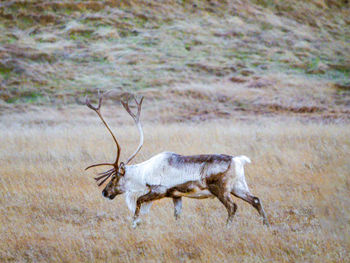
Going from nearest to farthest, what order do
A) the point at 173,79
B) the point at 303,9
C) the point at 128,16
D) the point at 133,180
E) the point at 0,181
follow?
1. the point at 133,180
2. the point at 0,181
3. the point at 173,79
4. the point at 128,16
5. the point at 303,9

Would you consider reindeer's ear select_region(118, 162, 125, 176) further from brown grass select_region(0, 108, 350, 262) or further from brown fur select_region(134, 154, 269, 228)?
brown grass select_region(0, 108, 350, 262)

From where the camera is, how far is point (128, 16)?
3466 centimetres

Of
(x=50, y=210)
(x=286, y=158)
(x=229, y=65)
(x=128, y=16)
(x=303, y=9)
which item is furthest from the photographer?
(x=303, y=9)

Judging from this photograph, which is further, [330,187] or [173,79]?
[173,79]

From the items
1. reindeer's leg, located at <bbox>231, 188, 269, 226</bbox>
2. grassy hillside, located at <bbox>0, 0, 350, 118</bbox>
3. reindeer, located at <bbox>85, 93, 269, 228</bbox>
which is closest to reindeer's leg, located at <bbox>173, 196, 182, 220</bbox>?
reindeer, located at <bbox>85, 93, 269, 228</bbox>

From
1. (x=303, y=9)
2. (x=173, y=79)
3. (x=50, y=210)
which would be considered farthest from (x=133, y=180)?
(x=303, y=9)

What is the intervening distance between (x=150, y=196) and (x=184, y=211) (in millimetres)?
1090

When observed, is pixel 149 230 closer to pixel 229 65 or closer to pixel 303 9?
pixel 229 65

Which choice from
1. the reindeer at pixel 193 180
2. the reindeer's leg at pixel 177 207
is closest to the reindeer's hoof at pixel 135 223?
the reindeer at pixel 193 180

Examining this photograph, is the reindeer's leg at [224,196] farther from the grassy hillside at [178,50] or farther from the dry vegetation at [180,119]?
the grassy hillside at [178,50]

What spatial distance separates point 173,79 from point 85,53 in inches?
276

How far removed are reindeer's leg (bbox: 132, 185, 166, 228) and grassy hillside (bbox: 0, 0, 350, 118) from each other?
15.5 m

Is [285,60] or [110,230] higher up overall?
[110,230]

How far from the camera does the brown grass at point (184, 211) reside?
209 inches
